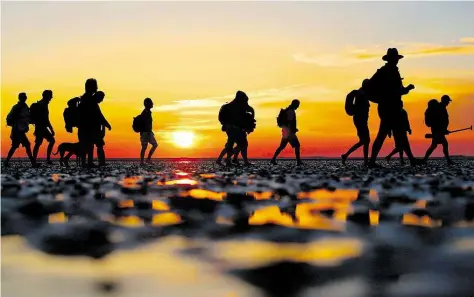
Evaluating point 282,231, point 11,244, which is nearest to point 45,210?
point 11,244

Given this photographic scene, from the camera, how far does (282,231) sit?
18.9ft

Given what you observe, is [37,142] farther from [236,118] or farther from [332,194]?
[332,194]

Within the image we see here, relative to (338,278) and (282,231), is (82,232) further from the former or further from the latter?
(338,278)

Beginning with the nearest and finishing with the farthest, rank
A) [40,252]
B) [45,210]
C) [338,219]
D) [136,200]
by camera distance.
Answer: [40,252] → [338,219] → [45,210] → [136,200]

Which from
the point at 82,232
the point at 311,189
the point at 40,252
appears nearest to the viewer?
the point at 40,252

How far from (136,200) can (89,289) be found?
525cm

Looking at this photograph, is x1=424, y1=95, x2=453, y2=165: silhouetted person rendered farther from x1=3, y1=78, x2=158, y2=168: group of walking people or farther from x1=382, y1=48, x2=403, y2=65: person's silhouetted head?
x1=3, y1=78, x2=158, y2=168: group of walking people

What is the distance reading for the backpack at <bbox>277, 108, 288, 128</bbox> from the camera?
23.2 m

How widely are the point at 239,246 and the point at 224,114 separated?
705 inches

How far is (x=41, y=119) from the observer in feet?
74.6

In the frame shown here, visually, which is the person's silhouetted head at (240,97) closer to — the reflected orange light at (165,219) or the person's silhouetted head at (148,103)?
the person's silhouetted head at (148,103)

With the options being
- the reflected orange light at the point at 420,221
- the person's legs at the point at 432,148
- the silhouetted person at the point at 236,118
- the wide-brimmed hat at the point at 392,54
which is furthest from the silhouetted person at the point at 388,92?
the reflected orange light at the point at 420,221

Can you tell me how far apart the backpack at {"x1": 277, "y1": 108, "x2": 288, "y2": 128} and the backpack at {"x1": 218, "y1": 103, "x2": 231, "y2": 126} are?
183 centimetres

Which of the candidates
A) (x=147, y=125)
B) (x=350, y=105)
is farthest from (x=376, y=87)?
(x=147, y=125)
